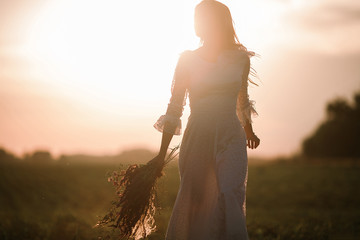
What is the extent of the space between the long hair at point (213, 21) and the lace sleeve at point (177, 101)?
0.33 metres

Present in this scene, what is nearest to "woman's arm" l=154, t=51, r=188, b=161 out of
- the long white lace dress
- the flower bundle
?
the long white lace dress

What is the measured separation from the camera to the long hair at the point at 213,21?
18.8 ft

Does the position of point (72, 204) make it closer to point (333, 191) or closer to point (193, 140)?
point (333, 191)

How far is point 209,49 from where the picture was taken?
5.85 meters

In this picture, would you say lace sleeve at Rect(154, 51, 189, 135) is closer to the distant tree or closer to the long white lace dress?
the long white lace dress

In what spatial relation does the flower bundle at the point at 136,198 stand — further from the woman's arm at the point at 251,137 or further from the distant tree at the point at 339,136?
the distant tree at the point at 339,136

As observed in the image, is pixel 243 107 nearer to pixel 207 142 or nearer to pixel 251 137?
pixel 251 137

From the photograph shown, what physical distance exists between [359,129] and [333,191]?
119 feet

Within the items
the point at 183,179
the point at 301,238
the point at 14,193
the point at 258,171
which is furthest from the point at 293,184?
the point at 183,179

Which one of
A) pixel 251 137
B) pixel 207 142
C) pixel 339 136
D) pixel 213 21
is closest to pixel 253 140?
pixel 251 137

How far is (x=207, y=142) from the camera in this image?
5.71 metres

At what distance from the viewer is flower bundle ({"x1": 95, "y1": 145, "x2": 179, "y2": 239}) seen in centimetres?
611

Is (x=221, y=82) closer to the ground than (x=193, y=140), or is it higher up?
higher up

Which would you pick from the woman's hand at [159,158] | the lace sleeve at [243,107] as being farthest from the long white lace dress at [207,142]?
the lace sleeve at [243,107]
